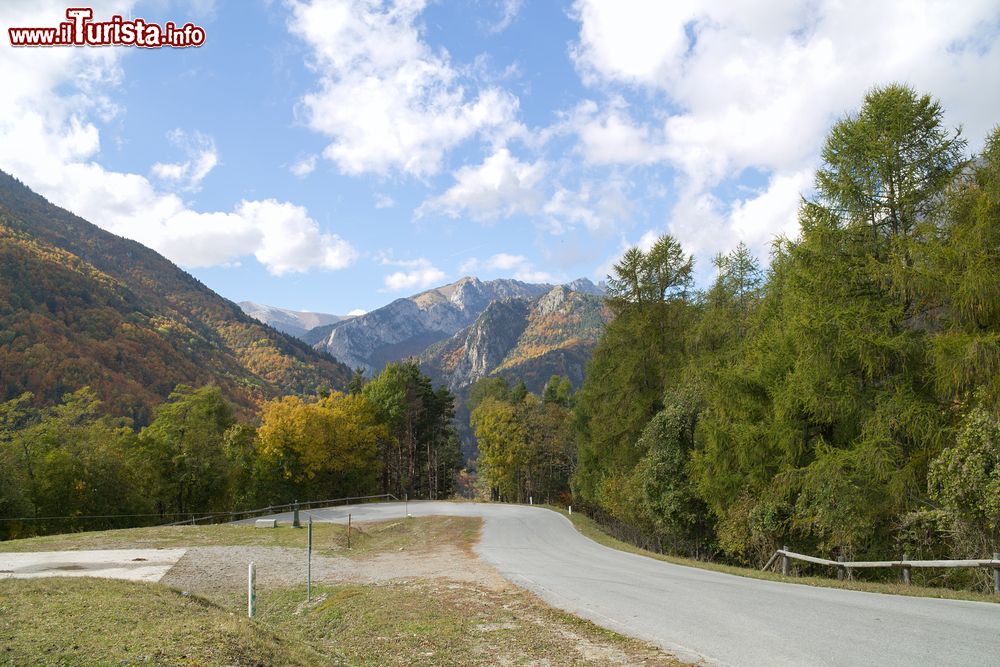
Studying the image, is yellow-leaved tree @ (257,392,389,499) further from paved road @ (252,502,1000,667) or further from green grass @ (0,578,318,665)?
green grass @ (0,578,318,665)

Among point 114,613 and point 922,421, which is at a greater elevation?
point 922,421

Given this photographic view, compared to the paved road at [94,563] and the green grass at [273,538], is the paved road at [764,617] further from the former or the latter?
the paved road at [94,563]

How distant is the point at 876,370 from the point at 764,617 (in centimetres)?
870

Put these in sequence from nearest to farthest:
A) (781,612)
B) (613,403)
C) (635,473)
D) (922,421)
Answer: (781,612) → (922,421) → (635,473) → (613,403)

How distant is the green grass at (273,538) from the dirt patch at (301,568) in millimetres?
1755

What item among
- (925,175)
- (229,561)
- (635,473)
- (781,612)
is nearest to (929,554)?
(781,612)

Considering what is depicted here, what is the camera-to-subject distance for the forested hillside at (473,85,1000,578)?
42.0ft

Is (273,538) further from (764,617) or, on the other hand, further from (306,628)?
(764,617)

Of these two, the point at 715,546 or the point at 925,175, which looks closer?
the point at 925,175

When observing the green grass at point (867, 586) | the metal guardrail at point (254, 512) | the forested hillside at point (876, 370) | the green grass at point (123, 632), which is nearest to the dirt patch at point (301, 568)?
the green grass at point (123, 632)

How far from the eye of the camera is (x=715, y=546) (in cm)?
2561

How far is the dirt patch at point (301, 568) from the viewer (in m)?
16.0

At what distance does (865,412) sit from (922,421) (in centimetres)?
140

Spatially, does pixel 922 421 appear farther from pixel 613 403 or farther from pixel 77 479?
pixel 77 479
